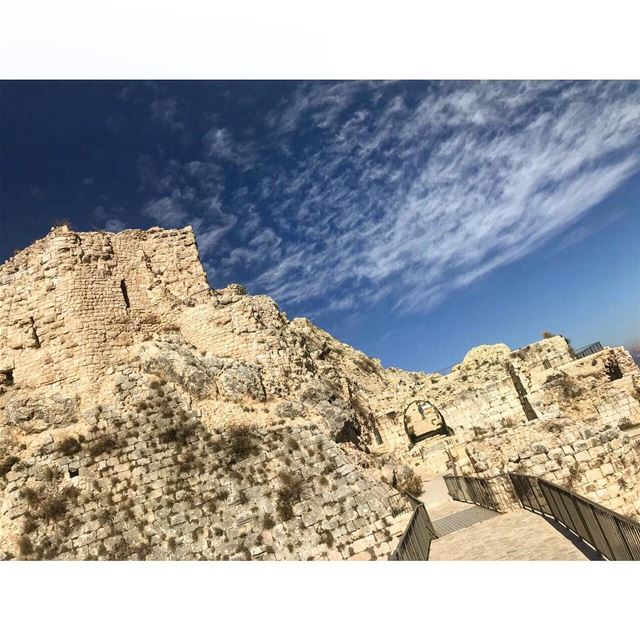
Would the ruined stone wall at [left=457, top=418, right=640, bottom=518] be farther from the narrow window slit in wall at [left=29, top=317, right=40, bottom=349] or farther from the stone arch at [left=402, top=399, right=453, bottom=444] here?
the narrow window slit in wall at [left=29, top=317, right=40, bottom=349]

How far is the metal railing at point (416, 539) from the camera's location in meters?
7.58

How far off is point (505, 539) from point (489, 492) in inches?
122

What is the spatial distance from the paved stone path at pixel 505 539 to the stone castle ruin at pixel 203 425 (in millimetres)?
1279

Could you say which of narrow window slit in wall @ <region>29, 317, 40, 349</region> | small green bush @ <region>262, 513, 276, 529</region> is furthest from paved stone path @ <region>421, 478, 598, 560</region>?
narrow window slit in wall @ <region>29, 317, 40, 349</region>

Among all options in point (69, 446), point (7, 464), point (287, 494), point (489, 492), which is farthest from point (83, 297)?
point (489, 492)

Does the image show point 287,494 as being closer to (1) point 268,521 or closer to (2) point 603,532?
(1) point 268,521

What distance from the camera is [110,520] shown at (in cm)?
1131

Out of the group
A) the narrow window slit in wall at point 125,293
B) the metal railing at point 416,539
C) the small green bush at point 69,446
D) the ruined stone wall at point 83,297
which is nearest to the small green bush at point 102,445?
the small green bush at point 69,446

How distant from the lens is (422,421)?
81.9 ft

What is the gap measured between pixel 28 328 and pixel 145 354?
4.77 m

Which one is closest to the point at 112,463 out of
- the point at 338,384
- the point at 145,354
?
the point at 145,354

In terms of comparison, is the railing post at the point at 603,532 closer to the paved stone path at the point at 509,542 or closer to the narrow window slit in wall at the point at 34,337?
the paved stone path at the point at 509,542
